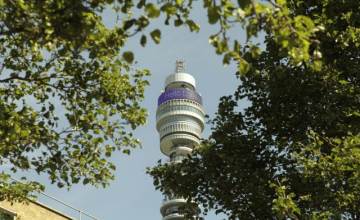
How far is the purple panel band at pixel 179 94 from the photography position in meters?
154

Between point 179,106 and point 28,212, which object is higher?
point 179,106

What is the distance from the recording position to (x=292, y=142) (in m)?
19.8

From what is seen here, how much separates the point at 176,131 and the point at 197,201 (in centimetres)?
13329

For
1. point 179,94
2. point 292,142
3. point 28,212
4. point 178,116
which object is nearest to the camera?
point 292,142

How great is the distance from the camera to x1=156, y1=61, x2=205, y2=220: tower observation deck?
15362 centimetres

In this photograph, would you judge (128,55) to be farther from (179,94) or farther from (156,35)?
(179,94)

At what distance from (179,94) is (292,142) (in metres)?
134

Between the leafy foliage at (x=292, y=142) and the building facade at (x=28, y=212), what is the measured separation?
811 inches

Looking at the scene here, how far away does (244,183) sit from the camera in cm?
1961

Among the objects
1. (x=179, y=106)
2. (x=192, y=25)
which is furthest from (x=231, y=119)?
(x=179, y=106)

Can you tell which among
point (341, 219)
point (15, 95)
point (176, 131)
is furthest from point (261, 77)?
point (176, 131)

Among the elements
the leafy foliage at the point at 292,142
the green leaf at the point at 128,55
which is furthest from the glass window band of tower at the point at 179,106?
the green leaf at the point at 128,55

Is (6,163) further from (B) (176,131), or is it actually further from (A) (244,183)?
(B) (176,131)

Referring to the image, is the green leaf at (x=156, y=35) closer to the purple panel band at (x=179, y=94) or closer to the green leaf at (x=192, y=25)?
the green leaf at (x=192, y=25)
